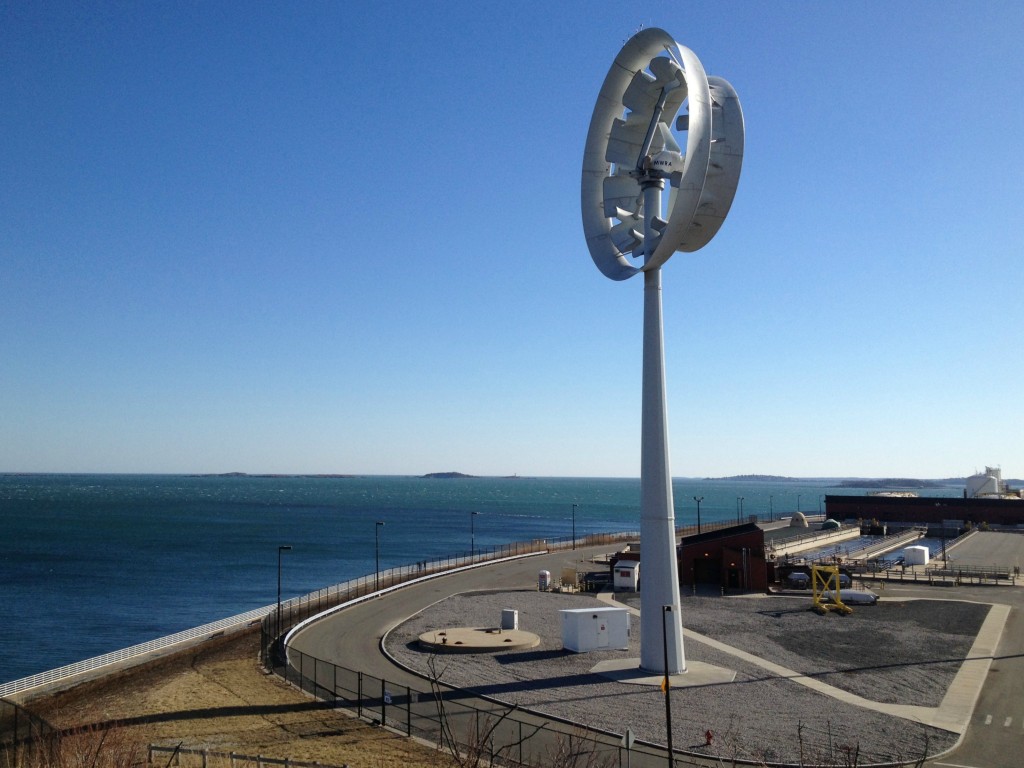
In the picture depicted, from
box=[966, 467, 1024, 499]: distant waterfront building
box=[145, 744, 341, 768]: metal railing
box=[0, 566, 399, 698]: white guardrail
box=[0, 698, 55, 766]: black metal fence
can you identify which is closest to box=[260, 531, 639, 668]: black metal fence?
box=[0, 566, 399, 698]: white guardrail

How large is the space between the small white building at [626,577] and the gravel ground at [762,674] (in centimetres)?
595

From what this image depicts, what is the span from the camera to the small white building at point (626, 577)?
2053 inches

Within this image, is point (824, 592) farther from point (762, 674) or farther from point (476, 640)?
point (476, 640)

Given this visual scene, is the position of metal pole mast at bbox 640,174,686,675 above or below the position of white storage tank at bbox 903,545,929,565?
Result: above

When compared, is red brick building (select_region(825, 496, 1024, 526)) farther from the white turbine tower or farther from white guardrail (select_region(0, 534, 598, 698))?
the white turbine tower

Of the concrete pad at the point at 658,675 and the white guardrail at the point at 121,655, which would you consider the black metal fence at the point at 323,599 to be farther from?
the concrete pad at the point at 658,675

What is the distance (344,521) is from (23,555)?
77.1m

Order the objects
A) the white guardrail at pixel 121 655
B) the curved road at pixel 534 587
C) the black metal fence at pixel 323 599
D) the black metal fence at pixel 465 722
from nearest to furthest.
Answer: the black metal fence at pixel 465 722 < the curved road at pixel 534 587 < the white guardrail at pixel 121 655 < the black metal fence at pixel 323 599

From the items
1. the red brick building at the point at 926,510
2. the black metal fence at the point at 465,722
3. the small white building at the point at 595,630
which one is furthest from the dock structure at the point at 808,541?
the black metal fence at the point at 465,722

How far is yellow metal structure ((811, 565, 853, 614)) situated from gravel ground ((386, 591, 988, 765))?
94cm

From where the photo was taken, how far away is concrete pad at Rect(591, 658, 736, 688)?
2870 cm

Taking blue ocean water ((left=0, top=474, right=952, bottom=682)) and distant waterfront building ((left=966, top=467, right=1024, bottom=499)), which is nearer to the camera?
blue ocean water ((left=0, top=474, right=952, bottom=682))

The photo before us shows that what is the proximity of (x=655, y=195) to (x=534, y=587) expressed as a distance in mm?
31115

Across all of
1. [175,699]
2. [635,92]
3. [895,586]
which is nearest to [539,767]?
[175,699]
